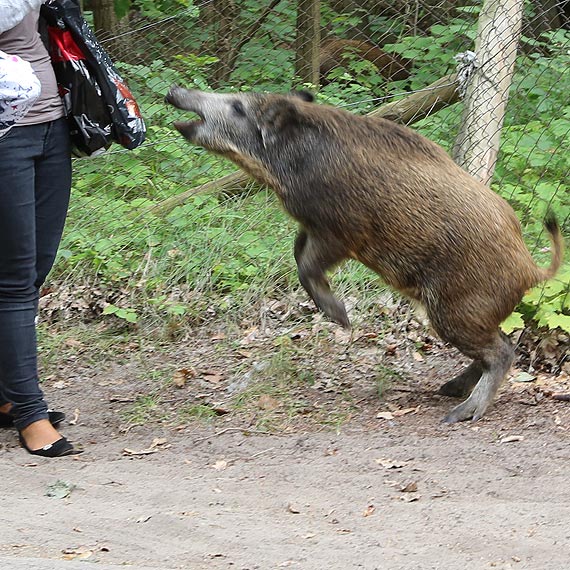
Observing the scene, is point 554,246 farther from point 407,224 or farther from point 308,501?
point 308,501

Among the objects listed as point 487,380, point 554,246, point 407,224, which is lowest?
point 487,380

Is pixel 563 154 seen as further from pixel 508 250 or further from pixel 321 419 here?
pixel 321 419

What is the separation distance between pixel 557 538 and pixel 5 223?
257cm

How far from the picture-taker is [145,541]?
351 cm

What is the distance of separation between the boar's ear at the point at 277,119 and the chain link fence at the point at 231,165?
4.96ft

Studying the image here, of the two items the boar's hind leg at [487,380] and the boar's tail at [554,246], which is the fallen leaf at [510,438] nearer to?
the boar's hind leg at [487,380]

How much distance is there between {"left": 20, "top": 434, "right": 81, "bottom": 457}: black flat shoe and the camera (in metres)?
4.52

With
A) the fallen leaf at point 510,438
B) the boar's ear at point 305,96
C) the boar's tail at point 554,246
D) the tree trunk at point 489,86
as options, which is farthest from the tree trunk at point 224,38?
the fallen leaf at point 510,438

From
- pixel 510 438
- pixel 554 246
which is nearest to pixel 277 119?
pixel 554 246

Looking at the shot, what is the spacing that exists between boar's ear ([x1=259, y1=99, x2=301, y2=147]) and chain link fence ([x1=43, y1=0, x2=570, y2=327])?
1.51 meters

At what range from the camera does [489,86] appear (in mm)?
5902

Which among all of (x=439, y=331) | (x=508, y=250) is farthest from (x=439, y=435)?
(x=508, y=250)

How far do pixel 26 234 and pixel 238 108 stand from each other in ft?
4.73

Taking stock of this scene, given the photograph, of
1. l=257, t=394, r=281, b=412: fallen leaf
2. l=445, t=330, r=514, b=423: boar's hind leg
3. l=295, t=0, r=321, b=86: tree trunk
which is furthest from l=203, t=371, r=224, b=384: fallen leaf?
l=295, t=0, r=321, b=86: tree trunk
